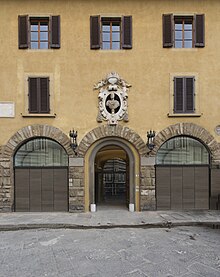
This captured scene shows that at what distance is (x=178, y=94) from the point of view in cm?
1114

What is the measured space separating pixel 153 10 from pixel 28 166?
9.59 meters

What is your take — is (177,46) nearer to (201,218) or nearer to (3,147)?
(201,218)

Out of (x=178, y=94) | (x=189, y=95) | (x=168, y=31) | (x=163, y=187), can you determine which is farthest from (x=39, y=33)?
(x=163, y=187)

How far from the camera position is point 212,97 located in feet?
36.7

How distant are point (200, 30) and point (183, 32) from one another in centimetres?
77

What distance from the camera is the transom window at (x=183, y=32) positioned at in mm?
11305

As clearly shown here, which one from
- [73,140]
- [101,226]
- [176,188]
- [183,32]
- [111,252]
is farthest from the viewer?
[183,32]

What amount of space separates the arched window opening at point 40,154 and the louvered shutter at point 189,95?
20.8 feet

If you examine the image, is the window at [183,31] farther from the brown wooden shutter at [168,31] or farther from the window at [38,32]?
the window at [38,32]

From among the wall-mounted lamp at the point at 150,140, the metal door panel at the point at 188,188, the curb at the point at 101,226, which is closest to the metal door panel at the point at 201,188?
the metal door panel at the point at 188,188

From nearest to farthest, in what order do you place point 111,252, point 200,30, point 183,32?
point 111,252 → point 200,30 → point 183,32

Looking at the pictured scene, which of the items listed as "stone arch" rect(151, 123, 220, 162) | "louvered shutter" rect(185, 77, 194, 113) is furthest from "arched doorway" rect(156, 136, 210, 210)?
"louvered shutter" rect(185, 77, 194, 113)

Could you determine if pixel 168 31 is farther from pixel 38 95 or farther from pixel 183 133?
pixel 38 95

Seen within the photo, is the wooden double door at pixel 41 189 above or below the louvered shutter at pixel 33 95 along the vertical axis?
below
